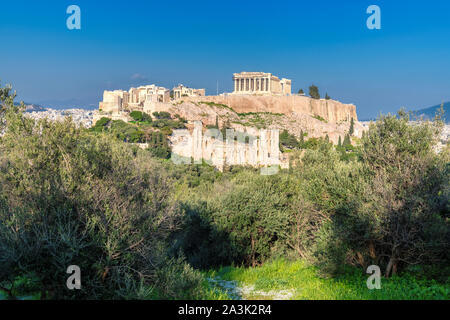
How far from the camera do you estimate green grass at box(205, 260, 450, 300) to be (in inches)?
299

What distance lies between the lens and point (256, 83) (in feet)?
372

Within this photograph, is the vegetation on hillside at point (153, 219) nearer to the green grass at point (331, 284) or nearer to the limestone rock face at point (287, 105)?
the green grass at point (331, 284)

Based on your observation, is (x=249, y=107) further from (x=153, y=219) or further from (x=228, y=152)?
(x=153, y=219)

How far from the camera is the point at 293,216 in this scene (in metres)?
16.3

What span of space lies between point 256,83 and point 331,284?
108 m

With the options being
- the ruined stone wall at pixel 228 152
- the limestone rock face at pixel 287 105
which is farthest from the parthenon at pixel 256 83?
the ruined stone wall at pixel 228 152

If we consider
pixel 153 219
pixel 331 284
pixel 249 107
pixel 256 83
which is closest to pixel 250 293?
pixel 331 284

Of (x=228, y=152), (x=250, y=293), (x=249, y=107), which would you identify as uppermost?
(x=249, y=107)

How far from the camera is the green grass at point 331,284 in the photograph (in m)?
7.59

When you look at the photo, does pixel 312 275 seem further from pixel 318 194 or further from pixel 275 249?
pixel 275 249

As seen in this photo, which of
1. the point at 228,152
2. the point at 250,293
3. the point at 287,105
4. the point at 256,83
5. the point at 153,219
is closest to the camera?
the point at 153,219

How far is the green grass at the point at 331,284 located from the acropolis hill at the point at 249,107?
203ft

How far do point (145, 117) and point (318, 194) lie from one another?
64323 mm
